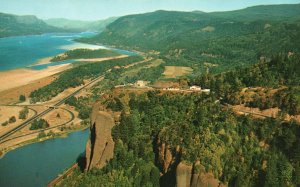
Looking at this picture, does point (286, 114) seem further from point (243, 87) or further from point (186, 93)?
point (186, 93)

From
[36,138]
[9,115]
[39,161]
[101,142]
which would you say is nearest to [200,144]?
[101,142]

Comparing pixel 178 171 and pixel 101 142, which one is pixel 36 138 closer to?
pixel 101 142

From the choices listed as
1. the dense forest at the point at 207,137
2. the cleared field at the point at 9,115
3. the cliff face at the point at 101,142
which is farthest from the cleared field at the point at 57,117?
the cliff face at the point at 101,142

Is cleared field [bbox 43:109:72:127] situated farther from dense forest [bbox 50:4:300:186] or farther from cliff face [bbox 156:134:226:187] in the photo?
cliff face [bbox 156:134:226:187]

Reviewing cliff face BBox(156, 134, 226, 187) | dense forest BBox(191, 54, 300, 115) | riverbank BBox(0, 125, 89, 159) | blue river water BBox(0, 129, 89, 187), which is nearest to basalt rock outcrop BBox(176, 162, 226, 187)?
cliff face BBox(156, 134, 226, 187)

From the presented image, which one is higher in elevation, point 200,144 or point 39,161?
point 200,144

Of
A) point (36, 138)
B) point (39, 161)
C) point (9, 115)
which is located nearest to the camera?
point (39, 161)

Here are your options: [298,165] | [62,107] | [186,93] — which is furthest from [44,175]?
[62,107]
